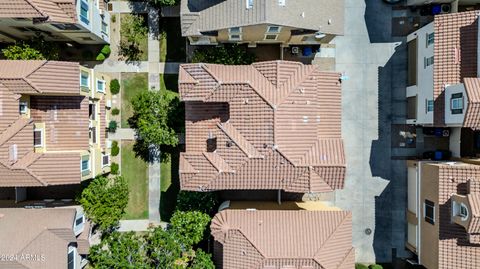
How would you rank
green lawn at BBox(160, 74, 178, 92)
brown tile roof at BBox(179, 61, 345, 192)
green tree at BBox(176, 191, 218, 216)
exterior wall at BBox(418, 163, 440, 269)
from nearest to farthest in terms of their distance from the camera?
brown tile roof at BBox(179, 61, 345, 192), exterior wall at BBox(418, 163, 440, 269), green tree at BBox(176, 191, 218, 216), green lawn at BBox(160, 74, 178, 92)

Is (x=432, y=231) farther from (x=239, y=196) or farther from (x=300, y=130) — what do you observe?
(x=239, y=196)

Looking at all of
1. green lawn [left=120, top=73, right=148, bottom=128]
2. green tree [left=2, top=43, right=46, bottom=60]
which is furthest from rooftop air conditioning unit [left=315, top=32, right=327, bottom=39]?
green tree [left=2, top=43, right=46, bottom=60]

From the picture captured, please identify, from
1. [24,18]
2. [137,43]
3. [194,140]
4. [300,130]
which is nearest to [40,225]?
[194,140]

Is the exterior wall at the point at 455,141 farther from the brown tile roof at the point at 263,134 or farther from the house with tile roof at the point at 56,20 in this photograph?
the house with tile roof at the point at 56,20

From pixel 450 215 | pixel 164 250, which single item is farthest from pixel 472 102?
pixel 164 250

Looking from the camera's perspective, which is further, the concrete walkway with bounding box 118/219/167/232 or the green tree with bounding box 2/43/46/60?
the concrete walkway with bounding box 118/219/167/232

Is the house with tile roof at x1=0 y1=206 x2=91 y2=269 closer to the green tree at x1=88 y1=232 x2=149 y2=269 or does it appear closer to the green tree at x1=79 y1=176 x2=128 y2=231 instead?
the green tree at x1=79 y1=176 x2=128 y2=231
